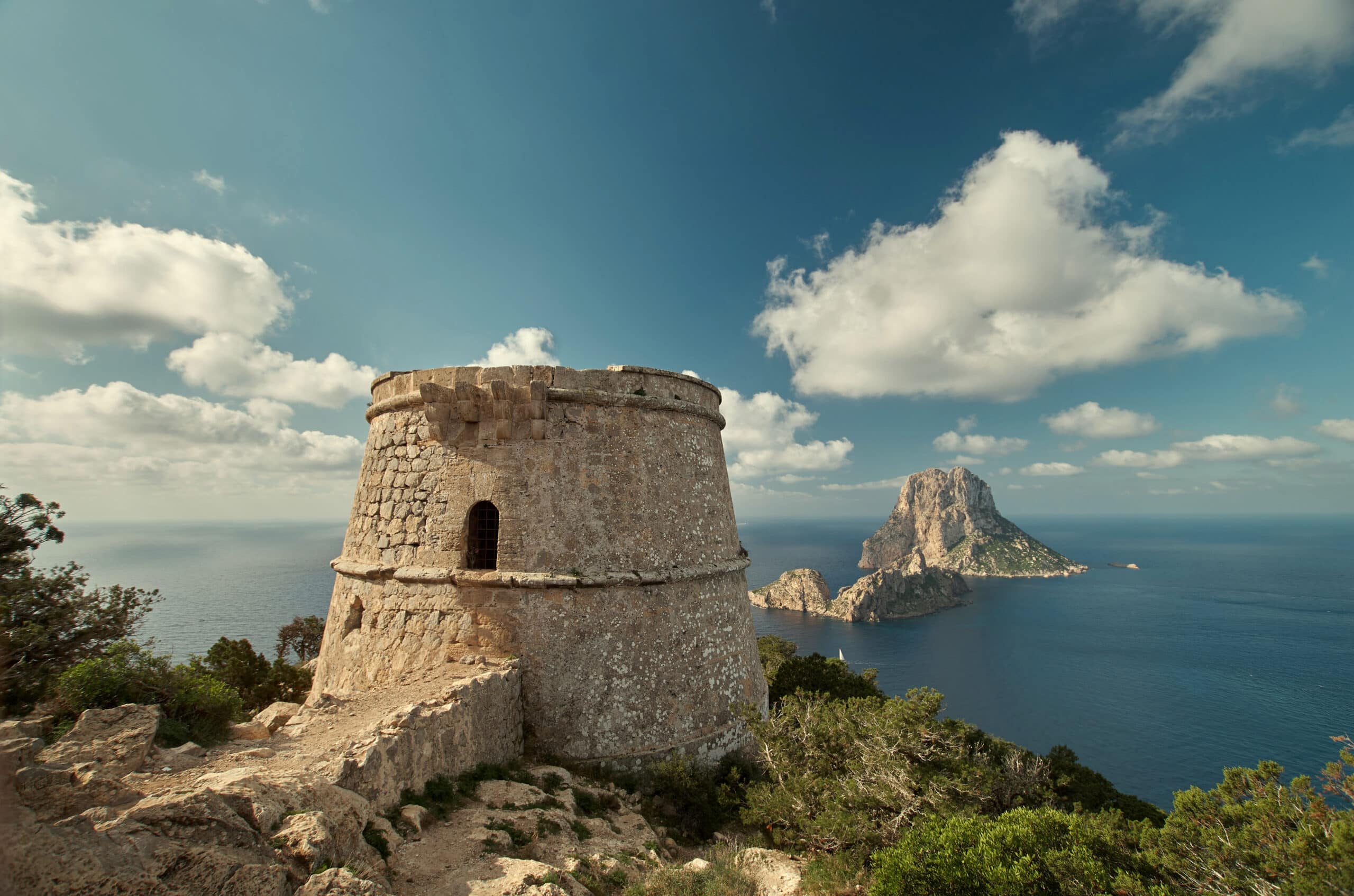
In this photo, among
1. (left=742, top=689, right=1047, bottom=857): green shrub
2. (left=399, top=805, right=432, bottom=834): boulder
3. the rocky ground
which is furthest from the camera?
(left=742, top=689, right=1047, bottom=857): green shrub

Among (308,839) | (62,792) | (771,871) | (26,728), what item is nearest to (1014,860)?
(771,871)

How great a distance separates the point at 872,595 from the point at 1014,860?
93367mm

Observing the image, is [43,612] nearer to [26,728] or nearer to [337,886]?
[26,728]

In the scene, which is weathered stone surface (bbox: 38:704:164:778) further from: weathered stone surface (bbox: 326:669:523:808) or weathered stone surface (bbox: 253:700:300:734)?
weathered stone surface (bbox: 326:669:523:808)

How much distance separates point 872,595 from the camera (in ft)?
302

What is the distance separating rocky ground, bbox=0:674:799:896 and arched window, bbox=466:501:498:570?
213 centimetres

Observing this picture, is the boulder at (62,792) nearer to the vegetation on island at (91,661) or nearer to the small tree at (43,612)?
the vegetation on island at (91,661)

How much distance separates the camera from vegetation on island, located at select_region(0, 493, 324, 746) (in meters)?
6.23

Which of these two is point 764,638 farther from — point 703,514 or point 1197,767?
point 1197,767

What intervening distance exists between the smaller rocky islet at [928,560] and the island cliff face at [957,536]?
231 mm

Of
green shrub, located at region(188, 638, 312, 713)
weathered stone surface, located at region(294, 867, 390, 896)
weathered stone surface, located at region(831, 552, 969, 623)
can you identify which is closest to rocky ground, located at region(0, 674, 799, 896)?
weathered stone surface, located at region(294, 867, 390, 896)

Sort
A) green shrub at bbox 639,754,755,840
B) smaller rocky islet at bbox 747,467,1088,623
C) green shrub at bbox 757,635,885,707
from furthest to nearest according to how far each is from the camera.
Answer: smaller rocky islet at bbox 747,467,1088,623
green shrub at bbox 757,635,885,707
green shrub at bbox 639,754,755,840

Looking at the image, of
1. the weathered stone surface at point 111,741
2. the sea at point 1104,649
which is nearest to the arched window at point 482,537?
the weathered stone surface at point 111,741

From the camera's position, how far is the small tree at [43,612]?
24.8 feet
